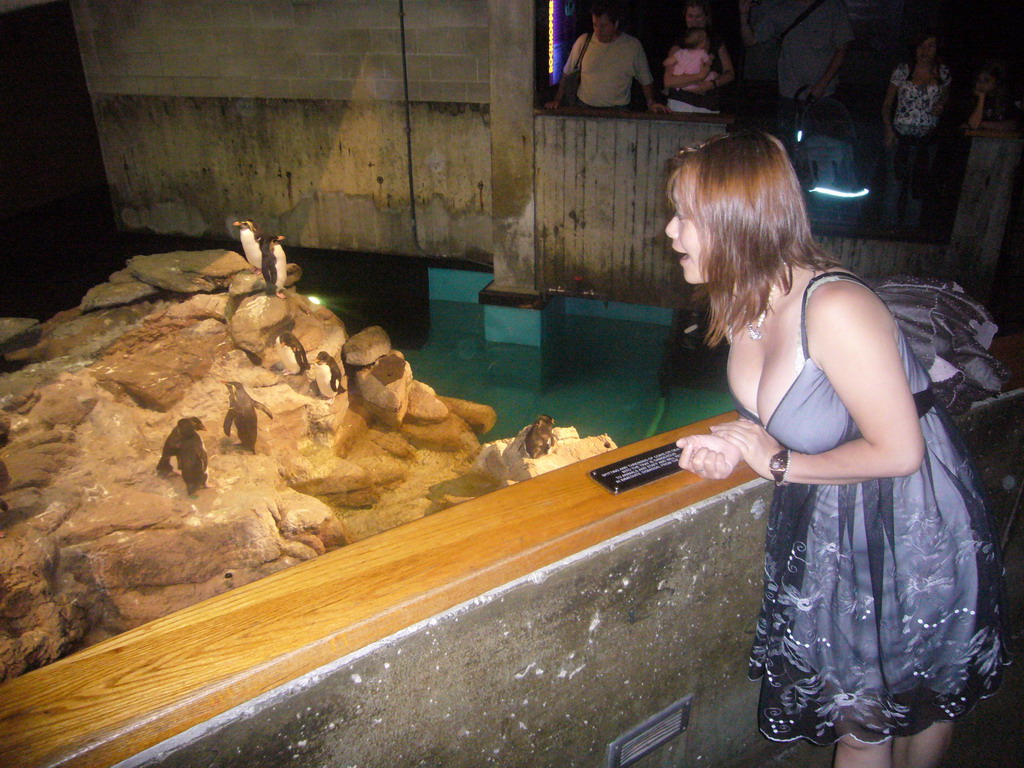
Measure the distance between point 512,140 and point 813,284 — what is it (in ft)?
21.3

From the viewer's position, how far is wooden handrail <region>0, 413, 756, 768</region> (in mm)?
999

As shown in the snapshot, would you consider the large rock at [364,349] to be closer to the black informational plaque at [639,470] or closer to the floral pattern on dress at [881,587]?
the black informational plaque at [639,470]

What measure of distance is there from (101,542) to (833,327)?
4.05m

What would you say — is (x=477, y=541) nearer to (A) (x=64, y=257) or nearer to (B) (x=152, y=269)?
(B) (x=152, y=269)

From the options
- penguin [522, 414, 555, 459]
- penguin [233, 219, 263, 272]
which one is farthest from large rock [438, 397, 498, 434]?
penguin [233, 219, 263, 272]

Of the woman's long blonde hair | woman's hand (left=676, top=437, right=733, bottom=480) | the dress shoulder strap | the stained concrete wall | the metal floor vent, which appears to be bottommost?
the metal floor vent

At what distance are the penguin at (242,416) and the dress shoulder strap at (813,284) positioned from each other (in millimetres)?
4583

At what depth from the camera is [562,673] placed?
59.7 inches

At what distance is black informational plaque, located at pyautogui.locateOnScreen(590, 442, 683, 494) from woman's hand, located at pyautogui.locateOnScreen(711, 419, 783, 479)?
0.13 m

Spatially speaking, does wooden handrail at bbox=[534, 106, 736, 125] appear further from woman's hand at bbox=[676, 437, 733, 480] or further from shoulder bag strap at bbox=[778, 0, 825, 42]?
woman's hand at bbox=[676, 437, 733, 480]

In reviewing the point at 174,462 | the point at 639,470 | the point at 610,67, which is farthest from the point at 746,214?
the point at 610,67

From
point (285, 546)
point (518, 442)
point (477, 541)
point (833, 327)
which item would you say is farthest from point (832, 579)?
point (518, 442)

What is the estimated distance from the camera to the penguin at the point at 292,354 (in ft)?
19.9

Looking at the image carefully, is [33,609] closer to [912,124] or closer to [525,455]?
[525,455]
